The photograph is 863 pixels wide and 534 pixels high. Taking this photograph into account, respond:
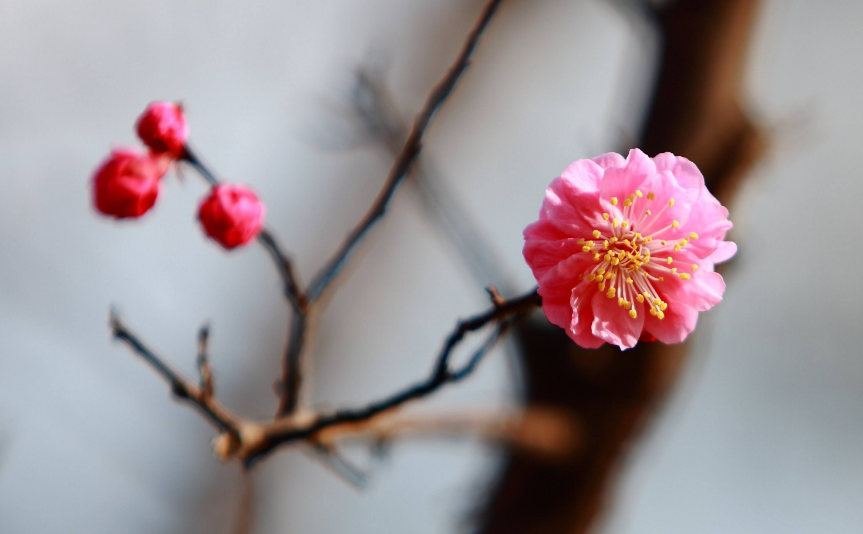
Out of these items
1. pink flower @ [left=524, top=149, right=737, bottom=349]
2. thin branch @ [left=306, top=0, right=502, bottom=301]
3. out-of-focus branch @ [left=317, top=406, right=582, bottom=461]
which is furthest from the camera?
out-of-focus branch @ [left=317, top=406, right=582, bottom=461]

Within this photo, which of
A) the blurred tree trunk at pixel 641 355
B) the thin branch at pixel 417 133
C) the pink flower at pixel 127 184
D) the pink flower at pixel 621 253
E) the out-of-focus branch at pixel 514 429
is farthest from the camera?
the blurred tree trunk at pixel 641 355

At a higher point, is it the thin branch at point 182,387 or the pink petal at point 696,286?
the thin branch at point 182,387

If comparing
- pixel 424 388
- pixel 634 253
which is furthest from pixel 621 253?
pixel 424 388

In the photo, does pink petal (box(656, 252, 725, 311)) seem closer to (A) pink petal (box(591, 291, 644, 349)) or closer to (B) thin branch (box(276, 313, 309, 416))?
(A) pink petal (box(591, 291, 644, 349))

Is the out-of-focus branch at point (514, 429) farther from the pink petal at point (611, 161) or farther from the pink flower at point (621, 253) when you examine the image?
the pink petal at point (611, 161)

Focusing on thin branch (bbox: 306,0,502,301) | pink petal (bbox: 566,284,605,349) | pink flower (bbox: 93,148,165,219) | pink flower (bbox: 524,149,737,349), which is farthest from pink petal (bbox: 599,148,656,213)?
pink flower (bbox: 93,148,165,219)

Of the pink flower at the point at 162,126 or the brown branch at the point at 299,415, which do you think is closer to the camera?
the brown branch at the point at 299,415

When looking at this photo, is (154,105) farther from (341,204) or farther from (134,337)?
(341,204)

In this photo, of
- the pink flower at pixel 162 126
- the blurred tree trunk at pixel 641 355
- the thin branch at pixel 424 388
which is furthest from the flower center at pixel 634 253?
the blurred tree trunk at pixel 641 355
